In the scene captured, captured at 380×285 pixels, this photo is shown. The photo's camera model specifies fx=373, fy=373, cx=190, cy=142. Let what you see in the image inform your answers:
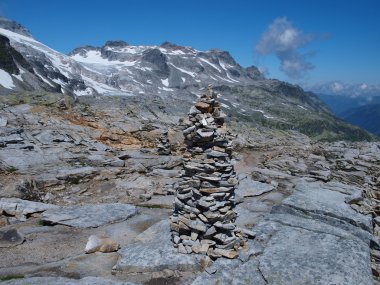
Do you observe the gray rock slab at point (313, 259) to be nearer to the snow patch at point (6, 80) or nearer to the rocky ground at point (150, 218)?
the rocky ground at point (150, 218)

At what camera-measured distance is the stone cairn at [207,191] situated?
598 inches

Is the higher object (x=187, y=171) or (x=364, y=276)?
(x=187, y=171)

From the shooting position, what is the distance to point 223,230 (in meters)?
15.2

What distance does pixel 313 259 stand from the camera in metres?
14.6

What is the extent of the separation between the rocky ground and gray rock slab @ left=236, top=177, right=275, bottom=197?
0.08 m

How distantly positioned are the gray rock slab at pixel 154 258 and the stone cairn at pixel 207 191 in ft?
1.45

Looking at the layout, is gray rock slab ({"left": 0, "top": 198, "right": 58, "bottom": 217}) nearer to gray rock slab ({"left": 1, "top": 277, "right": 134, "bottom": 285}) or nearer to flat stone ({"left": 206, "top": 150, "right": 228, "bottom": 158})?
gray rock slab ({"left": 1, "top": 277, "right": 134, "bottom": 285})

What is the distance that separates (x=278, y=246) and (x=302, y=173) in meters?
17.7

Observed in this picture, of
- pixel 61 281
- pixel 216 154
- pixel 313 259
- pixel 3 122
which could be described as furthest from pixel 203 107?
pixel 3 122

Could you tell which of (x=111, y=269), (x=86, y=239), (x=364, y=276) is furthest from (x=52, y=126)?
(x=364, y=276)

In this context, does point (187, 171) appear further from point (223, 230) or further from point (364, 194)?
point (364, 194)

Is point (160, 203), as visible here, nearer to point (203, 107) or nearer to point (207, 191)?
point (207, 191)

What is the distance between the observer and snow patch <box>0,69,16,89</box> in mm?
111781

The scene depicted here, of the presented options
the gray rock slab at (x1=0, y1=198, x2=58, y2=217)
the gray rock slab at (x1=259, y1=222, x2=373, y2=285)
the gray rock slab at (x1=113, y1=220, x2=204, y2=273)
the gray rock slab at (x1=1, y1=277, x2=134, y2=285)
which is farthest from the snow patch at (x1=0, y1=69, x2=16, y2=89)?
the gray rock slab at (x1=259, y1=222, x2=373, y2=285)
